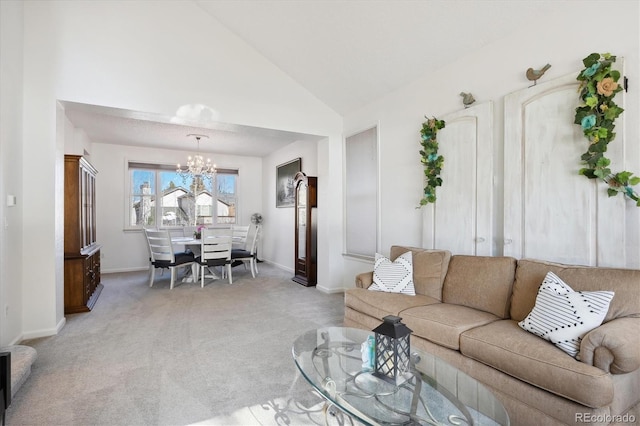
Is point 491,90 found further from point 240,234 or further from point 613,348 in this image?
point 240,234

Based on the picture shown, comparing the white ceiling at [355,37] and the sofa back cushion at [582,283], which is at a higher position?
the white ceiling at [355,37]

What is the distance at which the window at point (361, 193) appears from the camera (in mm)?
4453

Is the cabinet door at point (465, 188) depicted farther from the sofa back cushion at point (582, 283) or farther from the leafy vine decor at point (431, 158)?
the sofa back cushion at point (582, 283)

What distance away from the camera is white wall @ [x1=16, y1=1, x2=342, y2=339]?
129 inches

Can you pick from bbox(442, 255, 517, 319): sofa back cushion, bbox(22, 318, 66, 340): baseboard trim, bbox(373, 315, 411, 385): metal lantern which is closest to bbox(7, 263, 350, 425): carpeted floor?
bbox(22, 318, 66, 340): baseboard trim

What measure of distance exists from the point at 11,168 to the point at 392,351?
11.7ft

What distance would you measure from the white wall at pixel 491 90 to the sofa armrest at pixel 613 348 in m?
0.76

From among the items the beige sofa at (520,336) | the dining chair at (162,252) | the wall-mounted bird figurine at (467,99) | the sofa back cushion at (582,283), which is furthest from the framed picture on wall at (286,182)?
the sofa back cushion at (582,283)

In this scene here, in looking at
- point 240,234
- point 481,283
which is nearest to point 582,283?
point 481,283

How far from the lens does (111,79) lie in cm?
363

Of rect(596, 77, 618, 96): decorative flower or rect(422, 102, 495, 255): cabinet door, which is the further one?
rect(422, 102, 495, 255): cabinet door

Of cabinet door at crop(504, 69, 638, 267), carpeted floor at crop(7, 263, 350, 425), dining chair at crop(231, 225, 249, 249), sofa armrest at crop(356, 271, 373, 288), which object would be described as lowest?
carpeted floor at crop(7, 263, 350, 425)

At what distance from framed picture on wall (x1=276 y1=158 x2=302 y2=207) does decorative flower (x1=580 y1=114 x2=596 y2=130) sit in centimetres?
496

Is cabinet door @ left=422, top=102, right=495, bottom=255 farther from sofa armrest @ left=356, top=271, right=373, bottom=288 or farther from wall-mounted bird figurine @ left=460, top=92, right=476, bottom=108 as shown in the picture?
sofa armrest @ left=356, top=271, right=373, bottom=288
